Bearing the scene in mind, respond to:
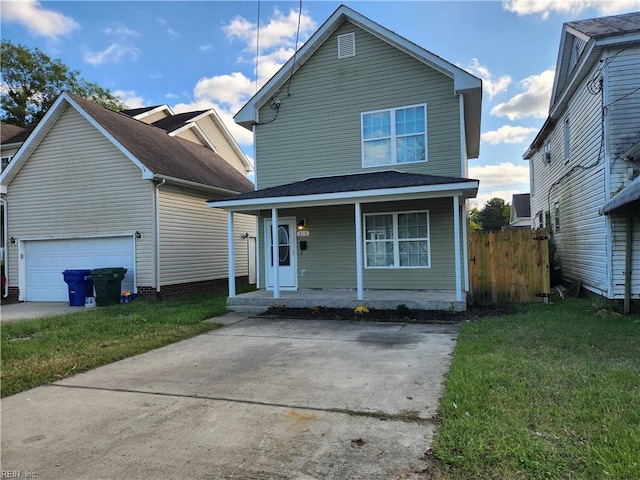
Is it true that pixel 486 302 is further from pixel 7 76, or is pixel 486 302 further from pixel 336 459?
pixel 7 76

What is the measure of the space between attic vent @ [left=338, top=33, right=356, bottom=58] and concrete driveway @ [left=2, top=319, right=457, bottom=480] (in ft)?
28.4

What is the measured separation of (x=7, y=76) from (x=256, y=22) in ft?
107

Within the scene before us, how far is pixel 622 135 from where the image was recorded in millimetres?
8750

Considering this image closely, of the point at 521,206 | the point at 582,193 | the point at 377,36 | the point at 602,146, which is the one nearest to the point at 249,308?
the point at 377,36

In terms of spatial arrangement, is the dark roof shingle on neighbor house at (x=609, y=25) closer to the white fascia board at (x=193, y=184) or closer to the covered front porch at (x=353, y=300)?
the covered front porch at (x=353, y=300)

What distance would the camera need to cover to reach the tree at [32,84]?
31.8m

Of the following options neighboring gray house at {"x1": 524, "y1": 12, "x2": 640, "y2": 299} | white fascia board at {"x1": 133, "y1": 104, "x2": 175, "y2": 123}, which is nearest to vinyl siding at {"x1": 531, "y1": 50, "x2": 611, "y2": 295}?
neighboring gray house at {"x1": 524, "y1": 12, "x2": 640, "y2": 299}

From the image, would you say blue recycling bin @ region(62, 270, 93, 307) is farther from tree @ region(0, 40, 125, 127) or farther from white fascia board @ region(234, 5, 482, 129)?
tree @ region(0, 40, 125, 127)

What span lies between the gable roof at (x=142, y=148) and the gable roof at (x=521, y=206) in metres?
28.6

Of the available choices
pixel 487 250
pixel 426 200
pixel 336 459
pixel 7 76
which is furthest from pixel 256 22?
pixel 7 76

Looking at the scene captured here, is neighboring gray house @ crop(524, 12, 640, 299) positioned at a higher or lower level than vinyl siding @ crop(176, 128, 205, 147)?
lower

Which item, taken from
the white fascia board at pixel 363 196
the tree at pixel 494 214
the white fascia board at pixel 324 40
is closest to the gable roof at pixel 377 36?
the white fascia board at pixel 324 40

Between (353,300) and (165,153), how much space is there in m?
9.67

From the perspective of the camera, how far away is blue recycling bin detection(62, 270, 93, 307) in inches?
491
